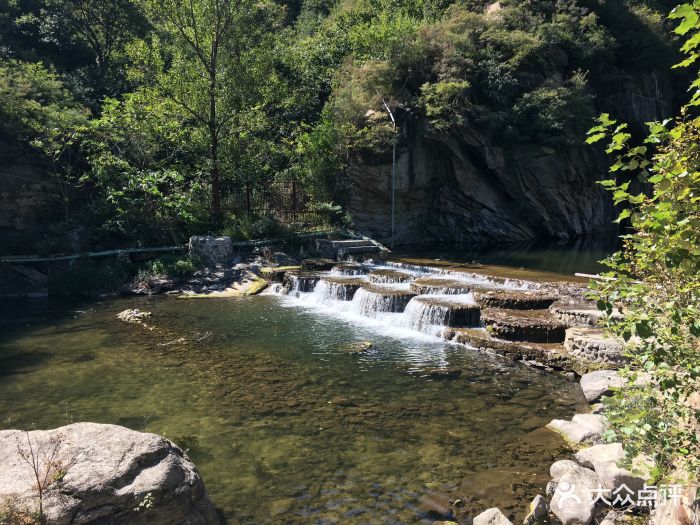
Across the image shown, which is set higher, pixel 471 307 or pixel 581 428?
pixel 471 307

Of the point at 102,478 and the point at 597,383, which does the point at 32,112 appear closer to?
the point at 102,478

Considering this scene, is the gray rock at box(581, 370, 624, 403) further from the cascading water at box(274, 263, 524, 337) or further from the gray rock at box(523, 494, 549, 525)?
the cascading water at box(274, 263, 524, 337)

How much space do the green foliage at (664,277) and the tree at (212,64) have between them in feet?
65.8

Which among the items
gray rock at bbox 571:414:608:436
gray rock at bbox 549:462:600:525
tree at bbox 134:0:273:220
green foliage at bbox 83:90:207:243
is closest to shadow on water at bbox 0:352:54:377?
green foliage at bbox 83:90:207:243

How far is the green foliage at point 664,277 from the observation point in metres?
3.16

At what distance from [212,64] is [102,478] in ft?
65.1

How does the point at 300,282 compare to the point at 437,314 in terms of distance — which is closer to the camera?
the point at 437,314

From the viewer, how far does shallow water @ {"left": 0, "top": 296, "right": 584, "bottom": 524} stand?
19.7 ft

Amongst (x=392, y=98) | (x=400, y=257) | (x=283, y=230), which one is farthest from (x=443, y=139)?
(x=283, y=230)

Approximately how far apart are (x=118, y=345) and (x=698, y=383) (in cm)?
1111

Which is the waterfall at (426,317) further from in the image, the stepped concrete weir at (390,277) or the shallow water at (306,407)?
the stepped concrete weir at (390,277)

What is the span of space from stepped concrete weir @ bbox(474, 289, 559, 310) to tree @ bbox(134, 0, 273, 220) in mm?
13144

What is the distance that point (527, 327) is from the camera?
11.5 m

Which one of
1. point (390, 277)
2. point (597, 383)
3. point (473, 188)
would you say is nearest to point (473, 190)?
point (473, 188)
